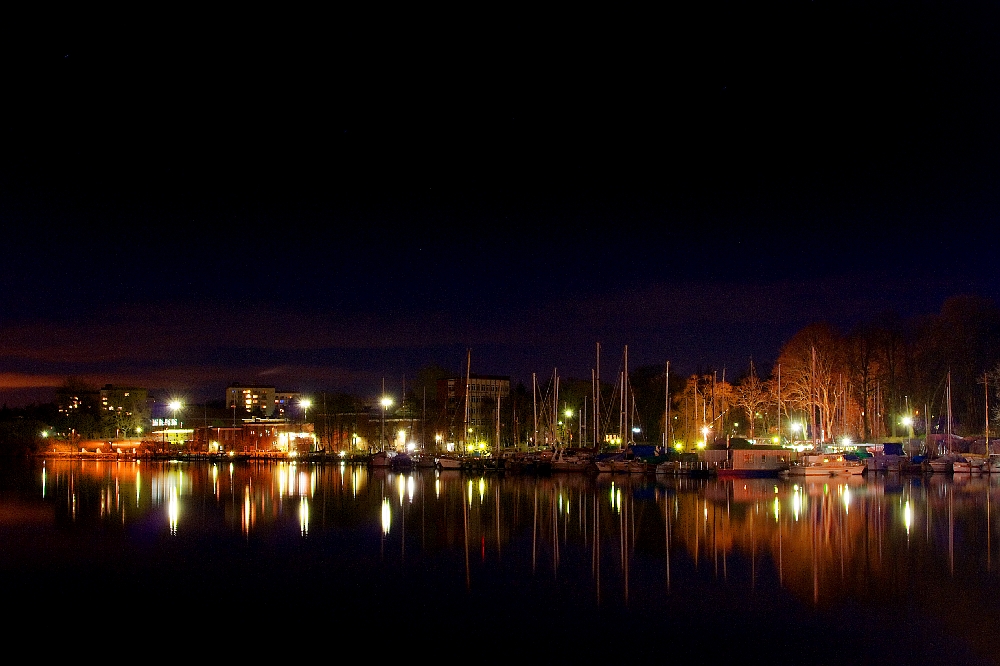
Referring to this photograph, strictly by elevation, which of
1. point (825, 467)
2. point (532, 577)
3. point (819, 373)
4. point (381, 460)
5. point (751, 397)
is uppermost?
point (819, 373)

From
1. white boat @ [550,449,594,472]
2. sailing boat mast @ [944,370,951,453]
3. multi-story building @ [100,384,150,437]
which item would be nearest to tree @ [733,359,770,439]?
sailing boat mast @ [944,370,951,453]

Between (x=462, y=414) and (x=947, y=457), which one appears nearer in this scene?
(x=947, y=457)

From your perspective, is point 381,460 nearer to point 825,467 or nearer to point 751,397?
point 751,397

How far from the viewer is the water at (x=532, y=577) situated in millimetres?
16562

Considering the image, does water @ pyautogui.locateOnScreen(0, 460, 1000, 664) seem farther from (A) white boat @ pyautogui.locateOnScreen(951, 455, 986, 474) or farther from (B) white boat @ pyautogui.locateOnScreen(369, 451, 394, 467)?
(B) white boat @ pyautogui.locateOnScreen(369, 451, 394, 467)

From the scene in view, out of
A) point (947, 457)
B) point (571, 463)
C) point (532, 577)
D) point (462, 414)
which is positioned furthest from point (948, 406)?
point (532, 577)

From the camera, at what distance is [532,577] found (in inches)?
869

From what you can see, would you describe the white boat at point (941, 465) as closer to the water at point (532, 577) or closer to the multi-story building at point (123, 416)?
the water at point (532, 577)

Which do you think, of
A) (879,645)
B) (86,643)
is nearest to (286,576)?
(86,643)

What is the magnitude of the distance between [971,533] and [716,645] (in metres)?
17.2

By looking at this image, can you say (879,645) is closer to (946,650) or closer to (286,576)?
(946,650)

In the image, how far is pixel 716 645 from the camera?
52.9 ft

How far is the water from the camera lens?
1656 centimetres

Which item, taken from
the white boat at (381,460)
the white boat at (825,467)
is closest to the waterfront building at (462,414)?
the white boat at (381,460)
